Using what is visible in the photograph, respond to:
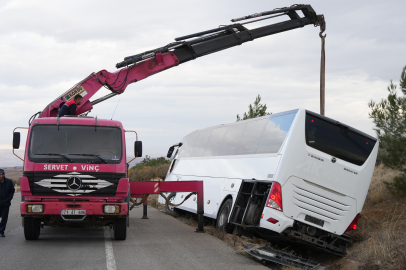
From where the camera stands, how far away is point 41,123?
10.6m

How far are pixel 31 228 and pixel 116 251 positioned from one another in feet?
7.89

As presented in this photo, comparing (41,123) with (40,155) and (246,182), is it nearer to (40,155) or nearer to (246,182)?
(40,155)

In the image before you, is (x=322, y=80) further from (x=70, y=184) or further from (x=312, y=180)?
(x=70, y=184)

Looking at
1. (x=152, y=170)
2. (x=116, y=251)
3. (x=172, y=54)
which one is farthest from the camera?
(x=152, y=170)

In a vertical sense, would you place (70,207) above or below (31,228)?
above

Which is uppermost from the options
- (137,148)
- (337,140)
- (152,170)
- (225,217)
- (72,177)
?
(337,140)

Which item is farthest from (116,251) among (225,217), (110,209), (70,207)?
(225,217)

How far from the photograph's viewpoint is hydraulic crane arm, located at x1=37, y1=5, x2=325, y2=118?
44.0ft

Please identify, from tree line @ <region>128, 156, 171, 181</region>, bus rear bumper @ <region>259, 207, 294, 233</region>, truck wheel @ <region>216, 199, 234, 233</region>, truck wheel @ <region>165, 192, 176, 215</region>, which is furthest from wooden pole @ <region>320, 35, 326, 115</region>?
tree line @ <region>128, 156, 171, 181</region>

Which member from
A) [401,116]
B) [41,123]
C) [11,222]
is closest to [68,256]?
[41,123]

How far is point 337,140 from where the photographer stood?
1038 cm

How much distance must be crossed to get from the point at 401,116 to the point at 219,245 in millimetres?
6958

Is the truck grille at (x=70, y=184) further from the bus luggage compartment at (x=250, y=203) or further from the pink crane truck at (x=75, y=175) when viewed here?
the bus luggage compartment at (x=250, y=203)

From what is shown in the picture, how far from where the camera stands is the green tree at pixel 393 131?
1337 centimetres
